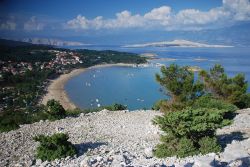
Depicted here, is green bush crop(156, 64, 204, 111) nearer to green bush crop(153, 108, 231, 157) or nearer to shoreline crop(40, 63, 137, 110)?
green bush crop(153, 108, 231, 157)

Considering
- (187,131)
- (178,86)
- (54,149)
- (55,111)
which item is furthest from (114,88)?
(187,131)

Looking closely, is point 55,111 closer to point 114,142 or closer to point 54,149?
point 114,142

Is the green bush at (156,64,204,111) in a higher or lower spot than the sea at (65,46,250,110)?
higher

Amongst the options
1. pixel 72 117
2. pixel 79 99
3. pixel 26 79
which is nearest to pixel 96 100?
pixel 79 99

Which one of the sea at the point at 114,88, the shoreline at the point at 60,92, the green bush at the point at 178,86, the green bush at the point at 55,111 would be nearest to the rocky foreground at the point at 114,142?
the green bush at the point at 55,111

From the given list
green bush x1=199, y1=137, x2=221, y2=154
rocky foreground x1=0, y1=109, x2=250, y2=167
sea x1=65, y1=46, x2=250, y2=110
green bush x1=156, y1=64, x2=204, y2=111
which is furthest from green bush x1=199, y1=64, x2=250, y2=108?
sea x1=65, y1=46, x2=250, y2=110

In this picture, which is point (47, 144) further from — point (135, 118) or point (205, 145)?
point (135, 118)

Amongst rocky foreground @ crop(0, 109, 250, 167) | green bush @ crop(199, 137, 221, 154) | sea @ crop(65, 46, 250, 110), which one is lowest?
sea @ crop(65, 46, 250, 110)
